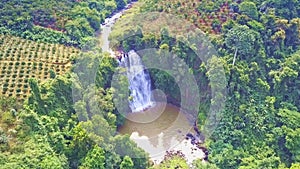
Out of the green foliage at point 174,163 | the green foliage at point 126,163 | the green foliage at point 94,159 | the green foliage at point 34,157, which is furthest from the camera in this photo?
the green foliage at point 174,163

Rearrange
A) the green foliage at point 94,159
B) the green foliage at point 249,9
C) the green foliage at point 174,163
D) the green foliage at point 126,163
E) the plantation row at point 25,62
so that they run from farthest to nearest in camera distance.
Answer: the green foliage at point 249,9
the plantation row at point 25,62
the green foliage at point 174,163
the green foliage at point 126,163
the green foliage at point 94,159

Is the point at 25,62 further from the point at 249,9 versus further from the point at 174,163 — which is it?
the point at 249,9

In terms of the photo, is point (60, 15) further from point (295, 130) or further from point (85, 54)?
point (295, 130)

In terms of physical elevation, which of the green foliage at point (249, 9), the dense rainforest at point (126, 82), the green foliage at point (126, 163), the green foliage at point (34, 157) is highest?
the green foliage at point (249, 9)

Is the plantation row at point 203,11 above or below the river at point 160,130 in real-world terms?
above

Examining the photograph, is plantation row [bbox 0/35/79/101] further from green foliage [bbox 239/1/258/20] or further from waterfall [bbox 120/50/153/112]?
green foliage [bbox 239/1/258/20]

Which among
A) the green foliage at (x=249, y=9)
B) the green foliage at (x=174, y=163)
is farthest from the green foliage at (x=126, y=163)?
the green foliage at (x=249, y=9)

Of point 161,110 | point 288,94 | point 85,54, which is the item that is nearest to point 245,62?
point 288,94

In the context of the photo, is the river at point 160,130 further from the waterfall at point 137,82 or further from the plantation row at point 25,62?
the plantation row at point 25,62
